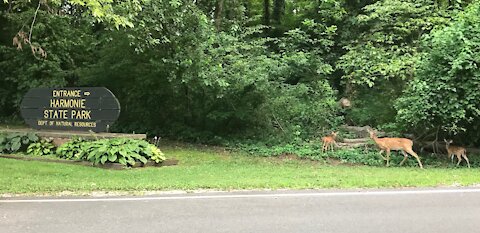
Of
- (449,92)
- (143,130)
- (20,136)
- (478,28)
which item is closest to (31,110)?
(20,136)

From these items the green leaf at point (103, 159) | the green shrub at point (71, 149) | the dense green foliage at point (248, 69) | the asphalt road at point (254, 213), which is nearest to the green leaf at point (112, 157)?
the green leaf at point (103, 159)

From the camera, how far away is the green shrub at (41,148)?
13.9 metres

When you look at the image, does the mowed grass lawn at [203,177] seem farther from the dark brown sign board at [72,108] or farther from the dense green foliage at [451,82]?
the dark brown sign board at [72,108]

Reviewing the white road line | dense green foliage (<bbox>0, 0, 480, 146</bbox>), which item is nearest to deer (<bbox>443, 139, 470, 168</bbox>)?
dense green foliage (<bbox>0, 0, 480, 146</bbox>)

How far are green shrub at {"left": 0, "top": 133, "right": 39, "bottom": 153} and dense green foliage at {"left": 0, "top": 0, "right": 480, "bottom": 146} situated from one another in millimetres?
2917

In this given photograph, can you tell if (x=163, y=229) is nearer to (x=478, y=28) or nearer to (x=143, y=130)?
(x=478, y=28)

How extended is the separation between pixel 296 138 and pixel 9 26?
15.6 m

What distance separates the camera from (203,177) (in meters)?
10.9

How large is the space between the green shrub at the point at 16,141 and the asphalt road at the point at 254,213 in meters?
6.73

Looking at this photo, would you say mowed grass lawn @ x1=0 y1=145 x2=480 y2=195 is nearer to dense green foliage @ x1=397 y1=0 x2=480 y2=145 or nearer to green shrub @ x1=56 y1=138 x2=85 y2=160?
green shrub @ x1=56 y1=138 x2=85 y2=160

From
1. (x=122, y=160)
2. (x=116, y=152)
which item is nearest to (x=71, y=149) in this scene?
(x=116, y=152)

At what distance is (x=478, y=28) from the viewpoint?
1409cm

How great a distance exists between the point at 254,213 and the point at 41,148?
31.1 ft

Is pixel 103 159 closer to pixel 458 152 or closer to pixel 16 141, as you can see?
pixel 16 141
